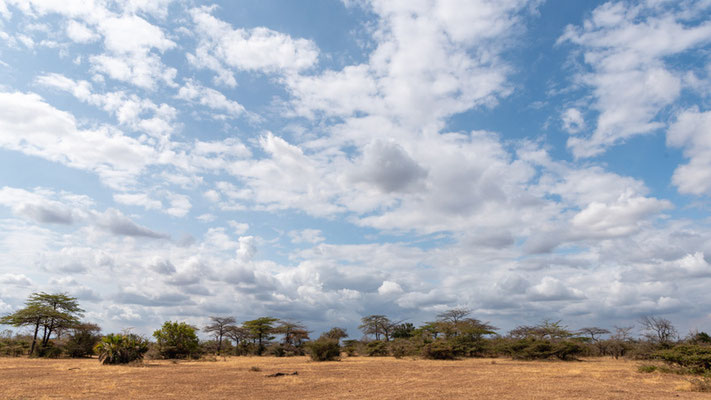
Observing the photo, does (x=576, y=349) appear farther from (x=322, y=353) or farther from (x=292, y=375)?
(x=292, y=375)

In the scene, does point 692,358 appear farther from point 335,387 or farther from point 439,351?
point 439,351

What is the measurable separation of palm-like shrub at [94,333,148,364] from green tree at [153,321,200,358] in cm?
658

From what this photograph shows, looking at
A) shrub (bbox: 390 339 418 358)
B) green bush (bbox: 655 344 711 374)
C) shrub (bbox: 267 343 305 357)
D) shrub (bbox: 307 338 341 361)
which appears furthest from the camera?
shrub (bbox: 267 343 305 357)

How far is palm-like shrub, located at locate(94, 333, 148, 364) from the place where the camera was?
89.8 feet

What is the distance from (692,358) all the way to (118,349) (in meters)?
33.9

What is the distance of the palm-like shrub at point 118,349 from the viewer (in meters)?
27.4

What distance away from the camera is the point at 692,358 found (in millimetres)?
20828

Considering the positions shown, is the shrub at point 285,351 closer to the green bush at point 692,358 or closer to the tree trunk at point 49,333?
the tree trunk at point 49,333

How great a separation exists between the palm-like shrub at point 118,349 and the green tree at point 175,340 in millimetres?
6583

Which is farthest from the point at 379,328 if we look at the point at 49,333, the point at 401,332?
the point at 49,333

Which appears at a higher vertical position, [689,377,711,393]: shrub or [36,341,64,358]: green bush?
[36,341,64,358]: green bush

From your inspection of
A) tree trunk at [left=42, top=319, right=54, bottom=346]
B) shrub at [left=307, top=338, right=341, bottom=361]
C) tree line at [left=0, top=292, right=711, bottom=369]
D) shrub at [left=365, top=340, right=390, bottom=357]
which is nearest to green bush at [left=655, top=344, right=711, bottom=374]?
tree line at [left=0, top=292, right=711, bottom=369]

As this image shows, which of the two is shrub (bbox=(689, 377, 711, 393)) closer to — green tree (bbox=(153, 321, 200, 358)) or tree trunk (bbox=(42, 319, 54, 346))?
green tree (bbox=(153, 321, 200, 358))

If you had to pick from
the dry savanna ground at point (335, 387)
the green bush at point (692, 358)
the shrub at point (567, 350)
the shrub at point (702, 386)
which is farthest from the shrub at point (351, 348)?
the shrub at point (702, 386)
